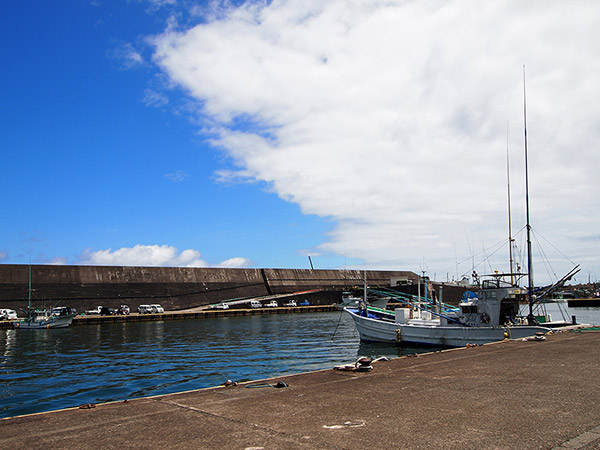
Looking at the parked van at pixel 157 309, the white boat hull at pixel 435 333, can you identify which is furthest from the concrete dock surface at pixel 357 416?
the parked van at pixel 157 309

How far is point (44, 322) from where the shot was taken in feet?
174

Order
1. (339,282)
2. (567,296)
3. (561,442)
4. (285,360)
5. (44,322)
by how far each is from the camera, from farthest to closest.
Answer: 1. (567,296)
2. (339,282)
3. (44,322)
4. (285,360)
5. (561,442)

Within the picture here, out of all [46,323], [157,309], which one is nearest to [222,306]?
[157,309]

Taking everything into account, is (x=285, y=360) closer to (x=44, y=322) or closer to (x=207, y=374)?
(x=207, y=374)

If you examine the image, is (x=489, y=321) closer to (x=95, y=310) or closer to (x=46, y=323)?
(x=46, y=323)

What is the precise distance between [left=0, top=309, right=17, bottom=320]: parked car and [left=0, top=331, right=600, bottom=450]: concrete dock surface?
6076 cm

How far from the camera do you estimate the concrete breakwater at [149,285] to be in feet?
235

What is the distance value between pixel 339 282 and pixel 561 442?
352 feet

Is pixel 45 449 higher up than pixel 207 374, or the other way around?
pixel 45 449

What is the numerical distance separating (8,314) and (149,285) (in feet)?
78.9

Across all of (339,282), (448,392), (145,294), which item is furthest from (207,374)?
(339,282)

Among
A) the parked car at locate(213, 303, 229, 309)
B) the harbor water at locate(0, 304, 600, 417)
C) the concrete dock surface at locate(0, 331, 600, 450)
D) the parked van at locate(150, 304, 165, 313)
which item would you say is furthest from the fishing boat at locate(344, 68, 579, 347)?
the parked car at locate(213, 303, 229, 309)

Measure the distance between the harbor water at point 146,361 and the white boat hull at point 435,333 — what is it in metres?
0.81

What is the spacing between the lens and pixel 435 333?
28969mm
